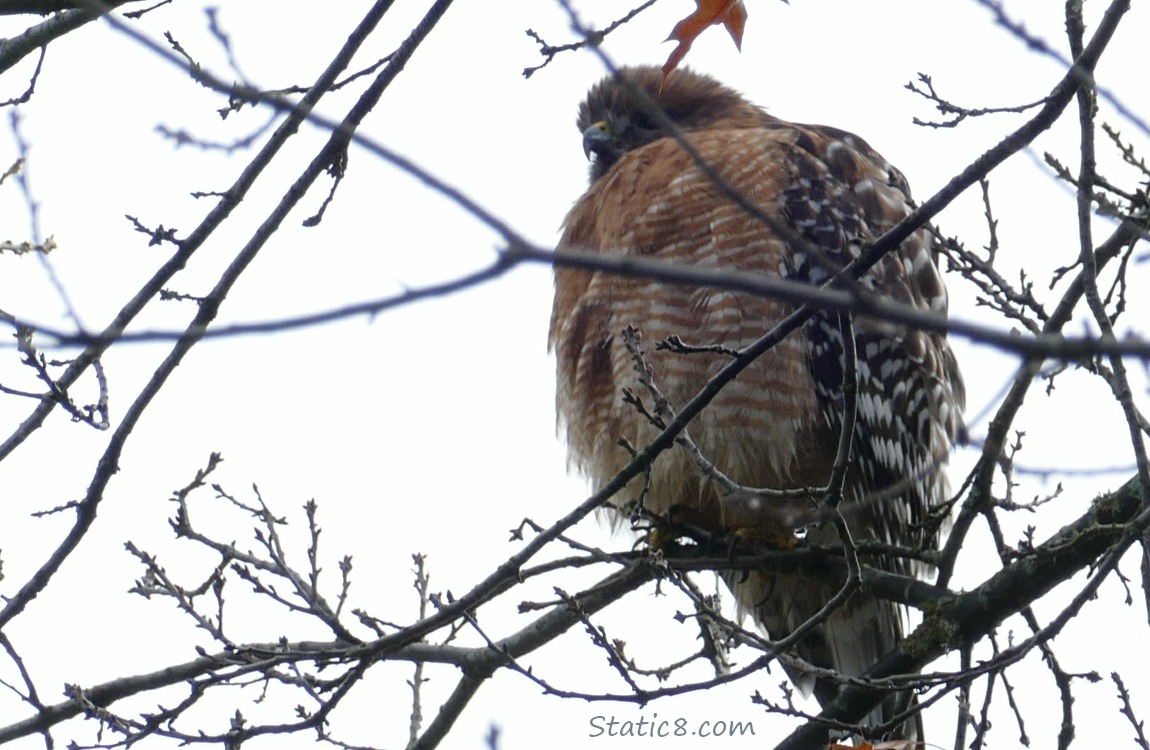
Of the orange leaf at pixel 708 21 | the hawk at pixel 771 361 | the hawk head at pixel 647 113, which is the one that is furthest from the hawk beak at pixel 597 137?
the orange leaf at pixel 708 21

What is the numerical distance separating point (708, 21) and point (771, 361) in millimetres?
1684

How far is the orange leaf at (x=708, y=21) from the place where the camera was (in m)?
4.09

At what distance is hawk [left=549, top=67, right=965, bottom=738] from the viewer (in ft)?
17.8

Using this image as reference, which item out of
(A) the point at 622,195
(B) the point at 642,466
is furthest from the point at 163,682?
(A) the point at 622,195

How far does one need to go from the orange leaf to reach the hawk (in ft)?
3.19

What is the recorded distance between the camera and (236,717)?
4.38 meters

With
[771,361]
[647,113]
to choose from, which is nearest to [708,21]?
[771,361]

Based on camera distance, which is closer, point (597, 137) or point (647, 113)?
point (647, 113)

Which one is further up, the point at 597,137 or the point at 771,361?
the point at 597,137

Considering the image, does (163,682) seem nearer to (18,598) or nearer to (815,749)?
(18,598)

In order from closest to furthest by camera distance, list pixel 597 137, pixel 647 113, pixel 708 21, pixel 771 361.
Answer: pixel 708 21 < pixel 771 361 < pixel 647 113 < pixel 597 137

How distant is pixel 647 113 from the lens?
23.0ft

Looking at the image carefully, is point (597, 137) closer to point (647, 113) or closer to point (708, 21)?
point (647, 113)

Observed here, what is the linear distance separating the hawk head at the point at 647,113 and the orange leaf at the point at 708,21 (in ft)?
8.65
